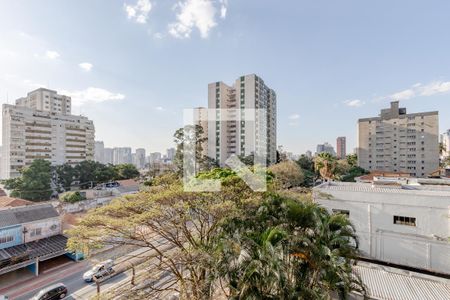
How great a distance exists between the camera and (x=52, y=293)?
1194cm

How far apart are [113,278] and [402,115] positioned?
205 ft

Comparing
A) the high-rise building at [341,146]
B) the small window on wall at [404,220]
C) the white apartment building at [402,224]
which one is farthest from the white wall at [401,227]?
the high-rise building at [341,146]

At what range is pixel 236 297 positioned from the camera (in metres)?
6.77

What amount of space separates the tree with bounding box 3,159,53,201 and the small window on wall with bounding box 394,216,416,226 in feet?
124

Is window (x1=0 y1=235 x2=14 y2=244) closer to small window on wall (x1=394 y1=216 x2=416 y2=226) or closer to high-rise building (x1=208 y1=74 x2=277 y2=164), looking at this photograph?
small window on wall (x1=394 y1=216 x2=416 y2=226)

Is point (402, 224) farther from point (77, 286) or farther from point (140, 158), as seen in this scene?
point (140, 158)

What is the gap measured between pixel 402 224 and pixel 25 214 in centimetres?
2295

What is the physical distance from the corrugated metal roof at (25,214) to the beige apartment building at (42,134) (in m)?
38.5

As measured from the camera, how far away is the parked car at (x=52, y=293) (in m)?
11.6

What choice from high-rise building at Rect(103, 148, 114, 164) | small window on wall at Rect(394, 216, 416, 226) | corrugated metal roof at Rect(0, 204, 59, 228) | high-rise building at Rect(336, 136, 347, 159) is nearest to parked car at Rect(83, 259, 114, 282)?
corrugated metal roof at Rect(0, 204, 59, 228)

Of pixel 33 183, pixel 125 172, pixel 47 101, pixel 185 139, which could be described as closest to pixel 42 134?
pixel 47 101

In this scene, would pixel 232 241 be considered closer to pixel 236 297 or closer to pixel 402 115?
pixel 236 297

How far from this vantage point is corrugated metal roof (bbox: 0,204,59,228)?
1517 cm

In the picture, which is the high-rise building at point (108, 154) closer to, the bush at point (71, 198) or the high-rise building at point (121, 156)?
the high-rise building at point (121, 156)
